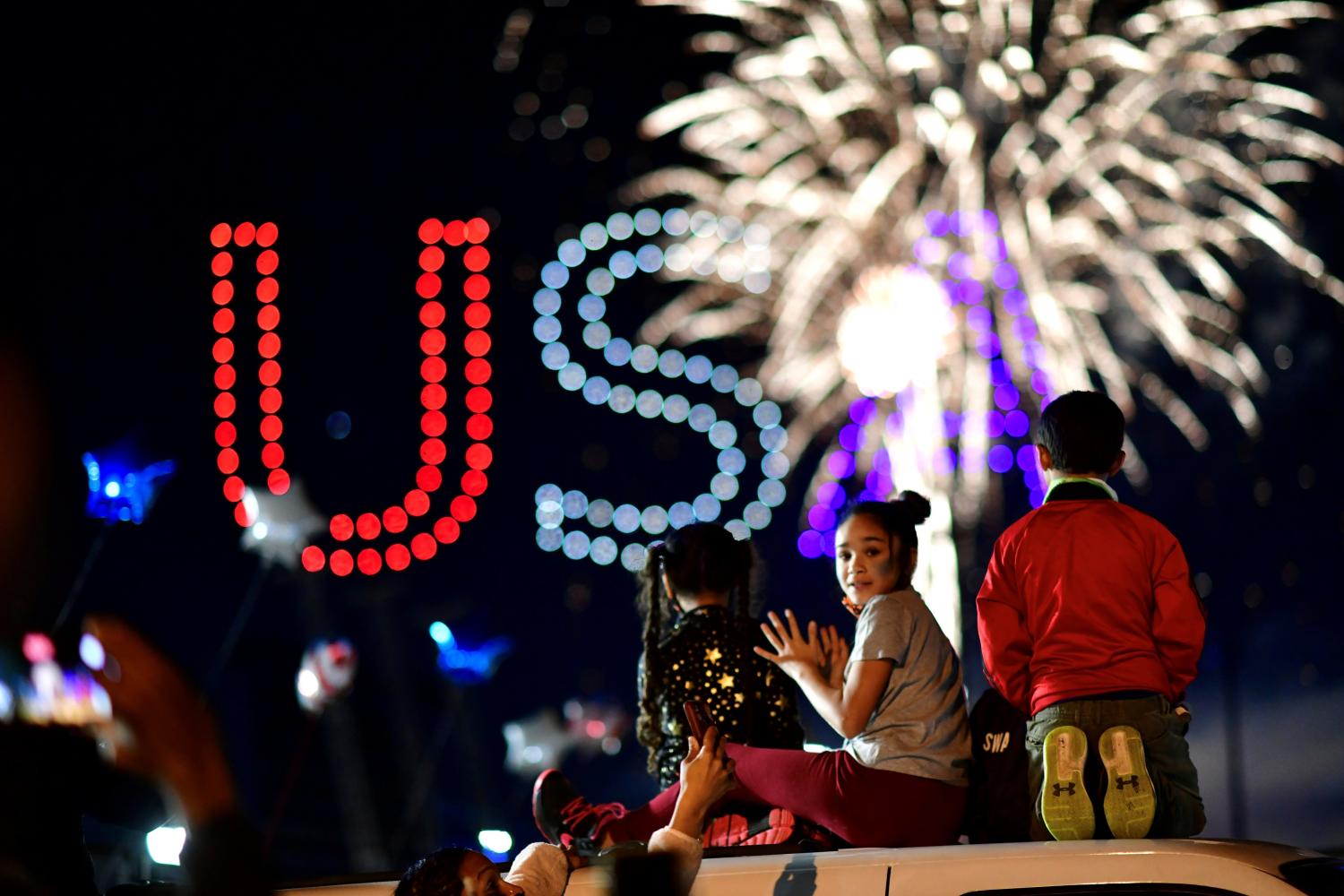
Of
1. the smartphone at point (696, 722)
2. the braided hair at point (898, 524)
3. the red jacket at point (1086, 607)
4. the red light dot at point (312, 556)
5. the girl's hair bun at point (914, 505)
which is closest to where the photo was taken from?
the smartphone at point (696, 722)

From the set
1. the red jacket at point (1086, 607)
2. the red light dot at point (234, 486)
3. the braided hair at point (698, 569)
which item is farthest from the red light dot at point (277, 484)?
the red jacket at point (1086, 607)

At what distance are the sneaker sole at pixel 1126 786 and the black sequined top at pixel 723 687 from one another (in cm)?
139

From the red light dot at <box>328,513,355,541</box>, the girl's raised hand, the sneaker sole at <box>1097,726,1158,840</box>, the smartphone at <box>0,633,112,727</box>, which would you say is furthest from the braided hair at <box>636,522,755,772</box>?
the red light dot at <box>328,513,355,541</box>

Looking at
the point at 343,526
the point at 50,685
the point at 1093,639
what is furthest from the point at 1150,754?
the point at 343,526

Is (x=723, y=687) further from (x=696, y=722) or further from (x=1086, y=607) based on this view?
(x=696, y=722)

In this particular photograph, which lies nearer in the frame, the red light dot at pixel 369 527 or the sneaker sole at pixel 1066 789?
the sneaker sole at pixel 1066 789

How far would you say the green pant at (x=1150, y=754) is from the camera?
3.53 m

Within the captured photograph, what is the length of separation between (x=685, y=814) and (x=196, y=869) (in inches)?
47.4

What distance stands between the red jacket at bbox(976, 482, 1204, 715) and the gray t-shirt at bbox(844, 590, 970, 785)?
22 cm

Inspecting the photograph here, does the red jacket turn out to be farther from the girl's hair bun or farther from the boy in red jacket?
the girl's hair bun

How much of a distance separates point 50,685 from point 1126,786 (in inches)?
88.8

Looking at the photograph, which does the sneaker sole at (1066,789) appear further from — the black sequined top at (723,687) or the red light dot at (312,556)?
the red light dot at (312,556)

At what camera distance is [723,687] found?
15.8 ft

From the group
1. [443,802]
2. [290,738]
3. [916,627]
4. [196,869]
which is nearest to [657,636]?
[916,627]
